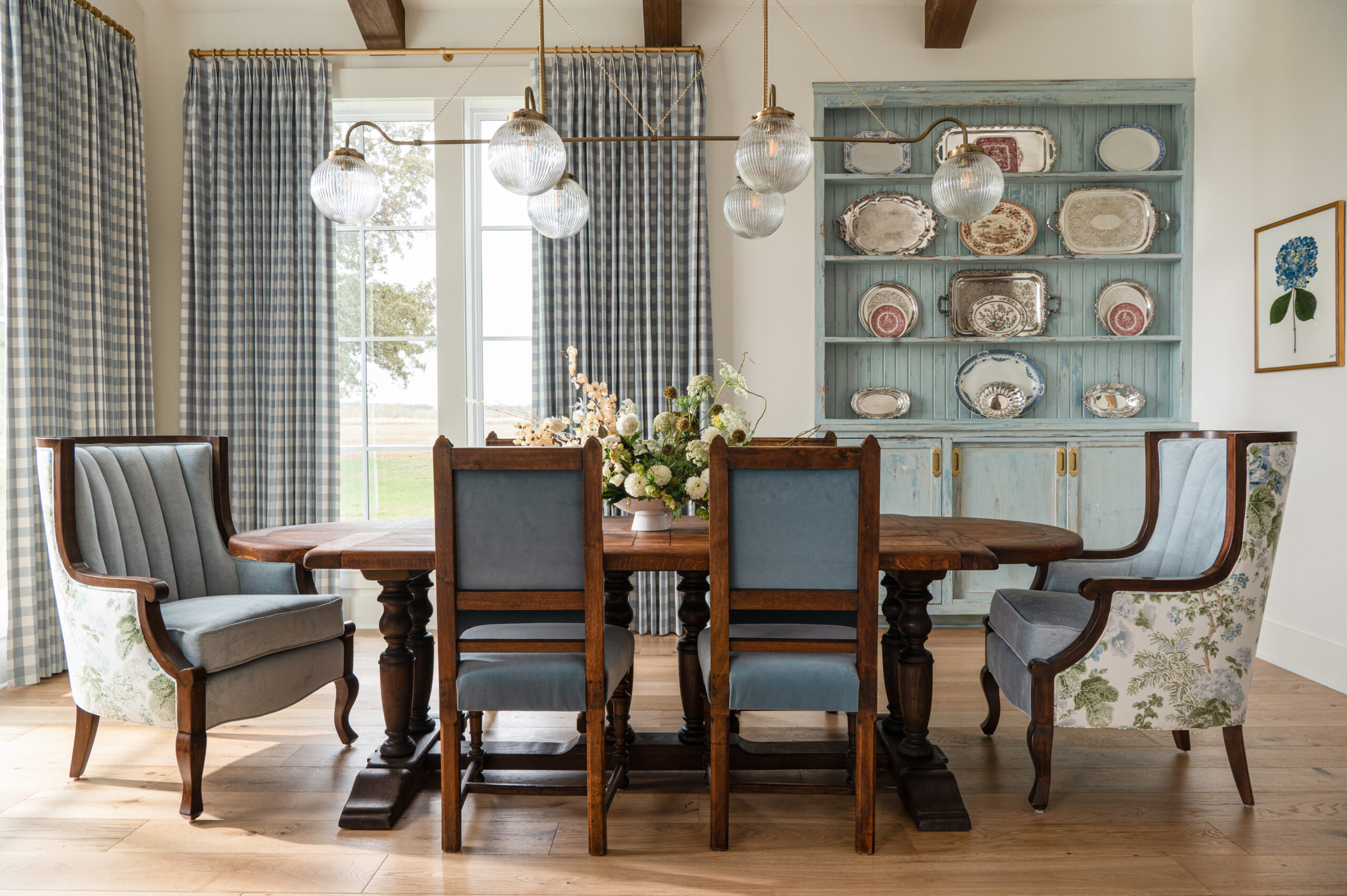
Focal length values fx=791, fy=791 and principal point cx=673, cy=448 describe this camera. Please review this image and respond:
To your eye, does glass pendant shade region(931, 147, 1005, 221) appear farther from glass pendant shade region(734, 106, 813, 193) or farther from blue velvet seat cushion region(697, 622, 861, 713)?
blue velvet seat cushion region(697, 622, 861, 713)

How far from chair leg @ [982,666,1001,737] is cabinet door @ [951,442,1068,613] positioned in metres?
1.44

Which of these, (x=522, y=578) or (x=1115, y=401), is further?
(x=1115, y=401)

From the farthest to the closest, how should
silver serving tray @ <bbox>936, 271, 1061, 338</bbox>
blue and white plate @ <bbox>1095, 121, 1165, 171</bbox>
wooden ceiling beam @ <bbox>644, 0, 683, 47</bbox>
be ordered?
silver serving tray @ <bbox>936, 271, 1061, 338</bbox>, blue and white plate @ <bbox>1095, 121, 1165, 171</bbox>, wooden ceiling beam @ <bbox>644, 0, 683, 47</bbox>

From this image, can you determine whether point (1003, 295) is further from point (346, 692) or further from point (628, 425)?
point (346, 692)

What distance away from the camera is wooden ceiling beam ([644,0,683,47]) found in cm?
392

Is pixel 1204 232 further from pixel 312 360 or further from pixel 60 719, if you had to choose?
pixel 60 719

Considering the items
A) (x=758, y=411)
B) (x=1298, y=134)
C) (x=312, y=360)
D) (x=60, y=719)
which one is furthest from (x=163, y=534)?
(x=1298, y=134)

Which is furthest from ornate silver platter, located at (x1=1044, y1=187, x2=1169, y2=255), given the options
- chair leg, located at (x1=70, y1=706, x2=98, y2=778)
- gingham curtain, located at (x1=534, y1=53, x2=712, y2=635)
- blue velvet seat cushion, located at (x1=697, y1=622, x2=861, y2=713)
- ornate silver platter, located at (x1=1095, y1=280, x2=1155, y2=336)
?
chair leg, located at (x1=70, y1=706, x2=98, y2=778)

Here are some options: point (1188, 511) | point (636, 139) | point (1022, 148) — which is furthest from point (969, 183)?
point (1022, 148)

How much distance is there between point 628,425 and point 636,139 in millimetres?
875

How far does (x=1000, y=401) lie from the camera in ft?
14.0

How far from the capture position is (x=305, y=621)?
2.44m

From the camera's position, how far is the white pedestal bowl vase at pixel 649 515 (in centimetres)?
237

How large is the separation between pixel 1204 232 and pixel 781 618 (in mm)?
3238
